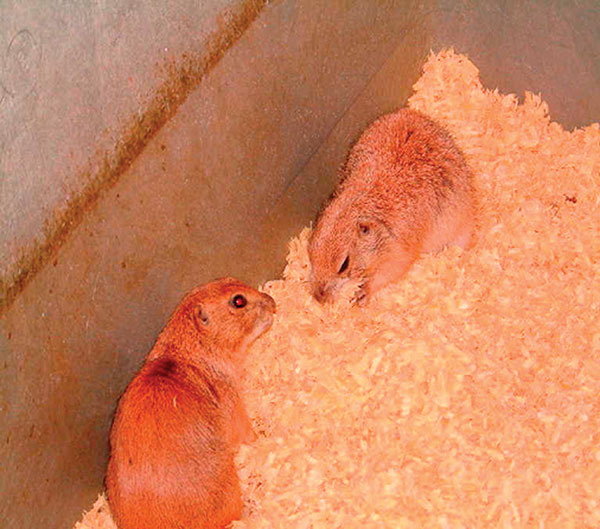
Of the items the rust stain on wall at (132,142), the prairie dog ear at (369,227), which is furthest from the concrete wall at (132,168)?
the prairie dog ear at (369,227)

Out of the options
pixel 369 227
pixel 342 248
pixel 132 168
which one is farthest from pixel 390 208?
pixel 132 168

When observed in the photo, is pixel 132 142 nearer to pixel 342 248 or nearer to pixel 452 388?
pixel 342 248

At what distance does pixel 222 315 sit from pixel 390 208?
3.84 ft

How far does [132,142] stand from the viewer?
382 centimetres

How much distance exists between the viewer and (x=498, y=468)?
13.7 feet

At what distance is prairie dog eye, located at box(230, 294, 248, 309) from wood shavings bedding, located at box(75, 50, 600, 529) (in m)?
0.57

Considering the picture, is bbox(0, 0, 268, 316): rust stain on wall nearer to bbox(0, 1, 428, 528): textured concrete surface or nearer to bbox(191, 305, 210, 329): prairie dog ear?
bbox(0, 1, 428, 528): textured concrete surface

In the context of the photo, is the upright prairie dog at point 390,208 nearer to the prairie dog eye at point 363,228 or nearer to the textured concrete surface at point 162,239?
the prairie dog eye at point 363,228

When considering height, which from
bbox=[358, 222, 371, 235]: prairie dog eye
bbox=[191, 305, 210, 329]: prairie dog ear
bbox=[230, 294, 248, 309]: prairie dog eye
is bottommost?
bbox=[191, 305, 210, 329]: prairie dog ear

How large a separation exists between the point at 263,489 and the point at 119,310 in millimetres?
1045

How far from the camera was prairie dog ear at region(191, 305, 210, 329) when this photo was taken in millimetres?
4219

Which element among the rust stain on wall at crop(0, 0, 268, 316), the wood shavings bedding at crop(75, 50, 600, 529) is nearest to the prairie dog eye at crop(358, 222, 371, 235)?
the wood shavings bedding at crop(75, 50, 600, 529)

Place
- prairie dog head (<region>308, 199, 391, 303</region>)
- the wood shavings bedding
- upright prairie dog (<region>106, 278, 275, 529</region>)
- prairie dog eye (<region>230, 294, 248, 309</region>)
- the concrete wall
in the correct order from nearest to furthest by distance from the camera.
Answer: the concrete wall
upright prairie dog (<region>106, 278, 275, 529</region>)
the wood shavings bedding
prairie dog eye (<region>230, 294, 248, 309</region>)
prairie dog head (<region>308, 199, 391, 303</region>)

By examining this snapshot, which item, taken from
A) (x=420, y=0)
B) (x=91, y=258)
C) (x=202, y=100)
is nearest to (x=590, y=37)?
(x=420, y=0)
